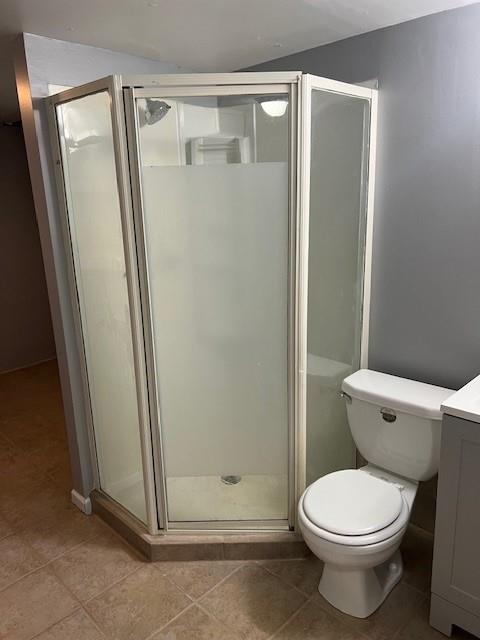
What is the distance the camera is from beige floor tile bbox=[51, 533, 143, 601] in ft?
6.38

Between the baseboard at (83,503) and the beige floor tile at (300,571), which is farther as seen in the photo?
the baseboard at (83,503)

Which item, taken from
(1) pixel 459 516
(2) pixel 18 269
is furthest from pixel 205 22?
(2) pixel 18 269

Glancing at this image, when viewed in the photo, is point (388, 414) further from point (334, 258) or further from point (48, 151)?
point (48, 151)

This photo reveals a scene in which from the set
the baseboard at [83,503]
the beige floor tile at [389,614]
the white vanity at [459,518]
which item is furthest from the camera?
the baseboard at [83,503]

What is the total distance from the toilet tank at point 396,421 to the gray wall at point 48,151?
129 centimetres

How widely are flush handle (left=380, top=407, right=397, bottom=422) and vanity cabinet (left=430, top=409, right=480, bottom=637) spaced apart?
0.31 m

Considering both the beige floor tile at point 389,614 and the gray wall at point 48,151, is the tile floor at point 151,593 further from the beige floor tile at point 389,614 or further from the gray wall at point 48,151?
the gray wall at point 48,151

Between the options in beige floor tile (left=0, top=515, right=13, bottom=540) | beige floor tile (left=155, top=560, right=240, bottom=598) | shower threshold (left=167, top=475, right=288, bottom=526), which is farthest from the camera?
beige floor tile (left=0, top=515, right=13, bottom=540)

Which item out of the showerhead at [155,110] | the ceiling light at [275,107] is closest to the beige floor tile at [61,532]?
the showerhead at [155,110]

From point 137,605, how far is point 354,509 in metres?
0.94

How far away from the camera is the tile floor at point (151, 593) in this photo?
1720mm

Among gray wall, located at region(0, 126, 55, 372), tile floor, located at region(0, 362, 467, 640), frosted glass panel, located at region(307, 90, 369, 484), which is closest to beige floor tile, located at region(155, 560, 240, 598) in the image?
tile floor, located at region(0, 362, 467, 640)

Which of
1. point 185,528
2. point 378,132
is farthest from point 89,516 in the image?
point 378,132

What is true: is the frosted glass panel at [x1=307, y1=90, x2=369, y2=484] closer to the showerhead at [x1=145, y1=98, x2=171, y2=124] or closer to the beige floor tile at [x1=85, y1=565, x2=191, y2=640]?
the showerhead at [x1=145, y1=98, x2=171, y2=124]
